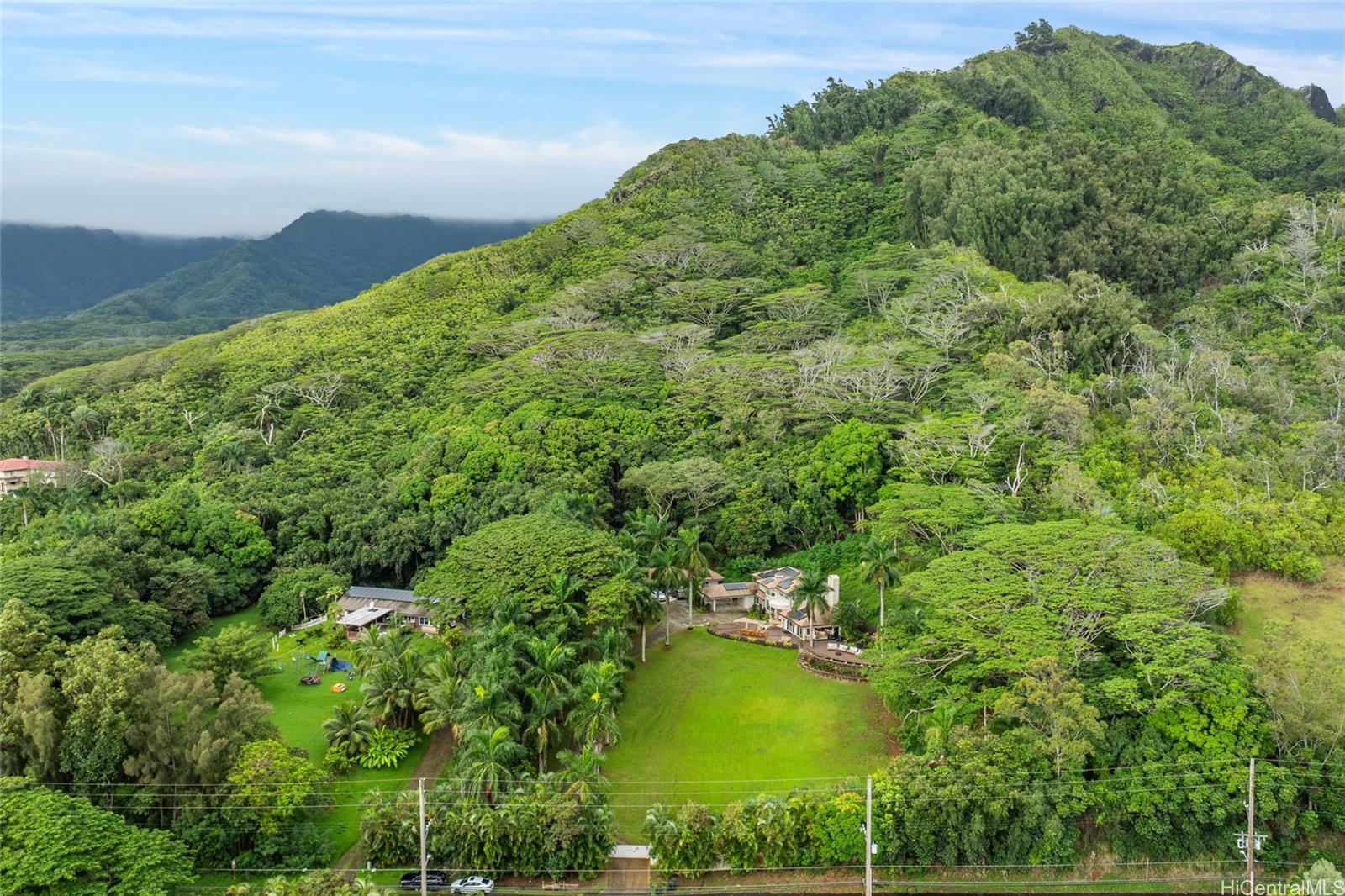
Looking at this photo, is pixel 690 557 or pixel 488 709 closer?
pixel 488 709

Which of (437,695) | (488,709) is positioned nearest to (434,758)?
(437,695)

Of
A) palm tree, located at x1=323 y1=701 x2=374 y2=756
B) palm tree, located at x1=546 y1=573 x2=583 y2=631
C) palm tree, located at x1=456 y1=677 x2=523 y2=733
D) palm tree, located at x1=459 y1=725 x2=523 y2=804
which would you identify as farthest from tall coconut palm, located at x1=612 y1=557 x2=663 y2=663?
palm tree, located at x1=323 y1=701 x2=374 y2=756

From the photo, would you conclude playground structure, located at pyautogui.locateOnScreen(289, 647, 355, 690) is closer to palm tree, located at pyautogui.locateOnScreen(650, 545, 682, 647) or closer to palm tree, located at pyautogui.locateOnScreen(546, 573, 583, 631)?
palm tree, located at pyautogui.locateOnScreen(546, 573, 583, 631)

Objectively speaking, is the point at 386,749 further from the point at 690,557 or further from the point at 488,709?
the point at 690,557

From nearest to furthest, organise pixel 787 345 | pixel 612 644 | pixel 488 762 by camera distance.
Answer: pixel 488 762
pixel 612 644
pixel 787 345

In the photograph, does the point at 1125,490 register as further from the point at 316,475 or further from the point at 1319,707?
the point at 316,475

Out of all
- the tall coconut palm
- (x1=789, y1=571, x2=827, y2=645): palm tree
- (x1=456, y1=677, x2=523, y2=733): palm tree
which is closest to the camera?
(x1=456, y1=677, x2=523, y2=733): palm tree

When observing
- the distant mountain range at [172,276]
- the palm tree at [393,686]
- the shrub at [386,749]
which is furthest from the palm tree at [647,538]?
the distant mountain range at [172,276]
